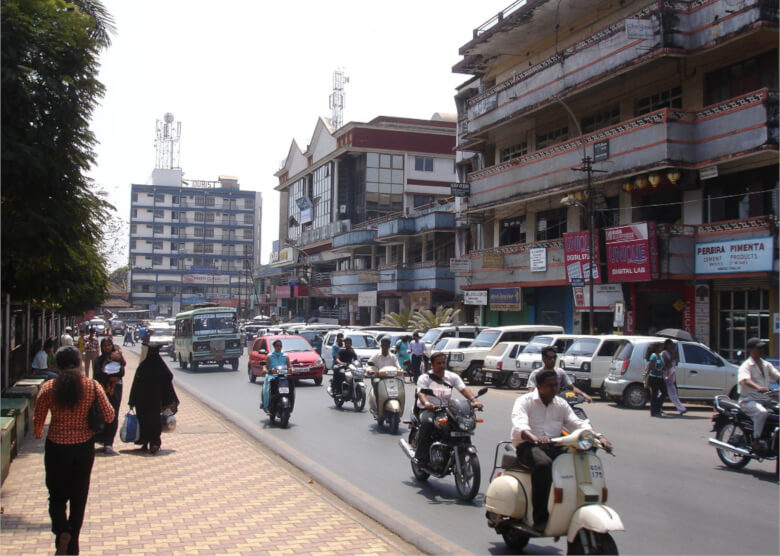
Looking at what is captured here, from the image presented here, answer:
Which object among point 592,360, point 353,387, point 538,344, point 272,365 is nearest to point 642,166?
point 538,344

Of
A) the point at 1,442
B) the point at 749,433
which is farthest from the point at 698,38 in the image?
the point at 1,442

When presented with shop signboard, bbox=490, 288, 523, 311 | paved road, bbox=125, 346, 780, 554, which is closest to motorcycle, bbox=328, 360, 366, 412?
paved road, bbox=125, 346, 780, 554

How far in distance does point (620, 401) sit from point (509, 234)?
1917 cm

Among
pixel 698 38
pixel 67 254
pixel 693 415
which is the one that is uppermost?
pixel 698 38

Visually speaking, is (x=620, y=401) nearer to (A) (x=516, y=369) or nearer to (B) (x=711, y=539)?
(A) (x=516, y=369)

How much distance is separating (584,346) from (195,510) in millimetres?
14377

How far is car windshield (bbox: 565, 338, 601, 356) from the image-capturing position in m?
19.8

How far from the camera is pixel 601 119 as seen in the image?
30.2 m

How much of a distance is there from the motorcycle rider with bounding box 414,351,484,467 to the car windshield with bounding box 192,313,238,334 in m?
23.9

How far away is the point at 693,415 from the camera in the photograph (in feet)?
55.1

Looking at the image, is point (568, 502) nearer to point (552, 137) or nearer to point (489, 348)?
point (489, 348)

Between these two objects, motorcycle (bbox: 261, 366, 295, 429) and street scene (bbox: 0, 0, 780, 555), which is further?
motorcycle (bbox: 261, 366, 295, 429)

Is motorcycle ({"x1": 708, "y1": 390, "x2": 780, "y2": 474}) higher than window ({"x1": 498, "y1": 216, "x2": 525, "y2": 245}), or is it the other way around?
window ({"x1": 498, "y1": 216, "x2": 525, "y2": 245})

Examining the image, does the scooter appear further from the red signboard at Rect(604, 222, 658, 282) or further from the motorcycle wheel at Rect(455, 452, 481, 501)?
the red signboard at Rect(604, 222, 658, 282)
